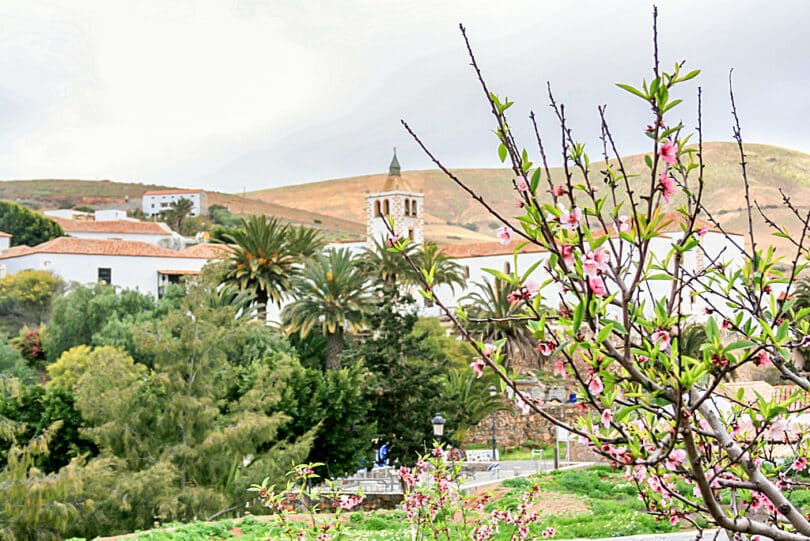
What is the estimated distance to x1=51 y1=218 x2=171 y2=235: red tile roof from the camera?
2896 inches

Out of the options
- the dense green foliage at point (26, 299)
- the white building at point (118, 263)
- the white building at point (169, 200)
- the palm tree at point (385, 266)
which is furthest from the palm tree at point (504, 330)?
the white building at point (169, 200)

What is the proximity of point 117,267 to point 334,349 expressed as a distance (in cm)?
3204

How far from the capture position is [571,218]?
217 centimetres

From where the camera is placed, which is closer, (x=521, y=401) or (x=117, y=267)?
(x=521, y=401)

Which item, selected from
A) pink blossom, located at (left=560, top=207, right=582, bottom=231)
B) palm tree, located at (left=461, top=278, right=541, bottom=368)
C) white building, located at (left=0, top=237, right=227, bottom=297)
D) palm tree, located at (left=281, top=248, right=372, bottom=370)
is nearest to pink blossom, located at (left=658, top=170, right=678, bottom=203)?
pink blossom, located at (left=560, top=207, right=582, bottom=231)

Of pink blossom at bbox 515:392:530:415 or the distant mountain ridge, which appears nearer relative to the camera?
pink blossom at bbox 515:392:530:415

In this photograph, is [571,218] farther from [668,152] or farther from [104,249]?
[104,249]

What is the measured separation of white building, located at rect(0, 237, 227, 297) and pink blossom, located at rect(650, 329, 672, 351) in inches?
2070

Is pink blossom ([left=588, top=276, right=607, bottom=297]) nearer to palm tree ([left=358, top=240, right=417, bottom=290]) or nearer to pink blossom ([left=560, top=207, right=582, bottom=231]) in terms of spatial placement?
pink blossom ([left=560, top=207, right=582, bottom=231])

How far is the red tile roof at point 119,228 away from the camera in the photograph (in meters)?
73.6

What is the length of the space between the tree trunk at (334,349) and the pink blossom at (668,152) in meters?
23.6

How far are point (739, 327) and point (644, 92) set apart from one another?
1067 millimetres

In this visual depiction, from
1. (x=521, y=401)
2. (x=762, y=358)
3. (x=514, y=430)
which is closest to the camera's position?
(x=762, y=358)

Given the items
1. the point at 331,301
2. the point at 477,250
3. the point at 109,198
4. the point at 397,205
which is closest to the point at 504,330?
the point at 331,301
